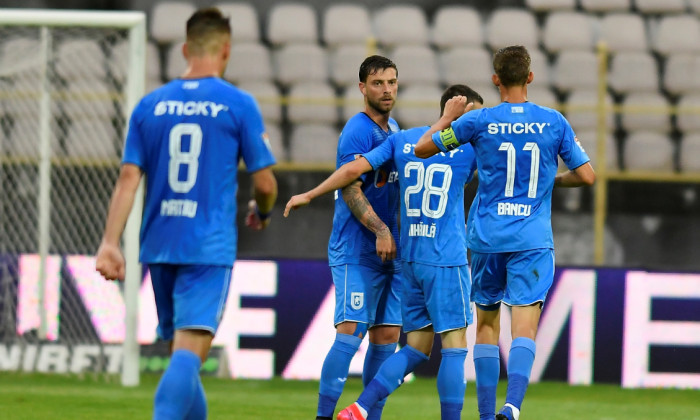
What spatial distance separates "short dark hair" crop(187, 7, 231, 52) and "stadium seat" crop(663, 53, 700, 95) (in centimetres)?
991

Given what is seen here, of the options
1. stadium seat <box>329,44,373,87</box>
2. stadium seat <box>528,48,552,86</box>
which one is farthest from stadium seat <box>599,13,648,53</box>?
stadium seat <box>329,44,373,87</box>

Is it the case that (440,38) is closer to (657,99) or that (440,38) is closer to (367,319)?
(657,99)

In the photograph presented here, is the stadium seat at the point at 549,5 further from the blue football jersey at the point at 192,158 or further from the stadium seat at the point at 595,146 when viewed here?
the blue football jersey at the point at 192,158

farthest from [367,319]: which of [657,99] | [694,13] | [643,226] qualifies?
[694,13]

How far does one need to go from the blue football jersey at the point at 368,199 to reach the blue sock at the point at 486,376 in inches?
27.3

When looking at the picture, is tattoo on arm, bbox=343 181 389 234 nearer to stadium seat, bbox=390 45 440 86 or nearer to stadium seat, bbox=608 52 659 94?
stadium seat, bbox=390 45 440 86

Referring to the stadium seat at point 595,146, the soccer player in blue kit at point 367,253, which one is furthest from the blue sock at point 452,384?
the stadium seat at point 595,146

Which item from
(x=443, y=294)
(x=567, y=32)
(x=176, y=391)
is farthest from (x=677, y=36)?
(x=176, y=391)

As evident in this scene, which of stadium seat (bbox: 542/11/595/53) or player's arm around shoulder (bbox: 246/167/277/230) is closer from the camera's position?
player's arm around shoulder (bbox: 246/167/277/230)

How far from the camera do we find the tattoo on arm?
20.0ft

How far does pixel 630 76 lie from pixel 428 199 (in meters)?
8.05

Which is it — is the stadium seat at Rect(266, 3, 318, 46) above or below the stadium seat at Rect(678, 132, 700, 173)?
above

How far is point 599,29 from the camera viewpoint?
14328 millimetres

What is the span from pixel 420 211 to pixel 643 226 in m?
6.18
